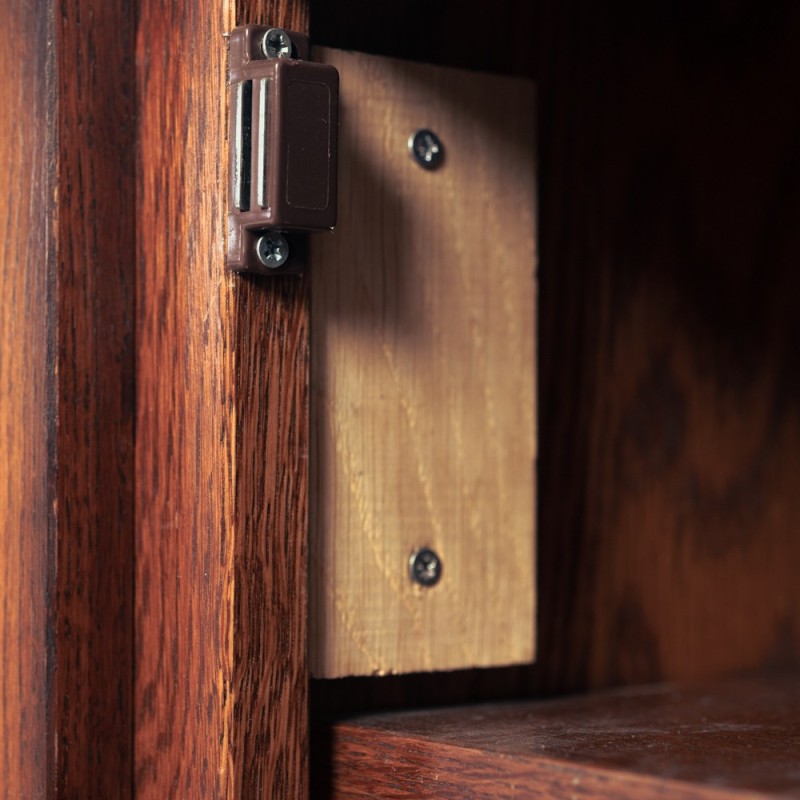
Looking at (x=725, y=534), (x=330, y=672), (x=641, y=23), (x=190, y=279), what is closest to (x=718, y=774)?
(x=330, y=672)

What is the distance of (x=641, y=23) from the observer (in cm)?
88

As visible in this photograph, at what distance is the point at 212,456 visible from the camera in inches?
23.6

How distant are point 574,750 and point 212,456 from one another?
21 centimetres

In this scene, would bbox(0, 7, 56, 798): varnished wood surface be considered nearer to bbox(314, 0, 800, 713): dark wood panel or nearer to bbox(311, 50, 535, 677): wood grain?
bbox(311, 50, 535, 677): wood grain

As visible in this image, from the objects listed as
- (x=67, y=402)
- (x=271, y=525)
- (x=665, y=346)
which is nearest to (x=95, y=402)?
(x=67, y=402)

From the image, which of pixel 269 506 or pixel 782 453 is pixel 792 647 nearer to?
pixel 782 453

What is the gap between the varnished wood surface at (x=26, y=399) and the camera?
25.2 inches

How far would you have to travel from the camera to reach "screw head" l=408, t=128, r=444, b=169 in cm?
69

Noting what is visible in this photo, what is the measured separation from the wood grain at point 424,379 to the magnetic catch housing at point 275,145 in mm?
64

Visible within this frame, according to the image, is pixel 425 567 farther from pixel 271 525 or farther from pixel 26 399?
pixel 26 399

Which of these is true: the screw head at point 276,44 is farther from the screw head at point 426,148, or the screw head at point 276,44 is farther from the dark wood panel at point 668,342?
the dark wood panel at point 668,342

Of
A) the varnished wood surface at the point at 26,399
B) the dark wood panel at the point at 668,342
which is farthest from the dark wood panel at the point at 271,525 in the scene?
the dark wood panel at the point at 668,342

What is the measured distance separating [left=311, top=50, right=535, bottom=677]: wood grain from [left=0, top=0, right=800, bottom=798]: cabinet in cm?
4

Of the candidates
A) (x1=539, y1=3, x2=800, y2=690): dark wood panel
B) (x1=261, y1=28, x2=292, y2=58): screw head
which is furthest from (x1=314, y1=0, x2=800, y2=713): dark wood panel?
(x1=261, y1=28, x2=292, y2=58): screw head
